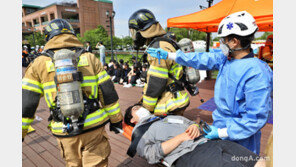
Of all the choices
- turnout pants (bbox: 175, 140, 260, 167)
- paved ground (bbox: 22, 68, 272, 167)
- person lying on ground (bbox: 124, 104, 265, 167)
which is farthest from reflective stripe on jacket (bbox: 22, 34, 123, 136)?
paved ground (bbox: 22, 68, 272, 167)

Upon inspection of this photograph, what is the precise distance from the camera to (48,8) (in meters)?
46.7

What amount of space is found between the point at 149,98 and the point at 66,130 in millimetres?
1062

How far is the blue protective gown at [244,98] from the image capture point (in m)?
1.39

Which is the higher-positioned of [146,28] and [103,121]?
[146,28]

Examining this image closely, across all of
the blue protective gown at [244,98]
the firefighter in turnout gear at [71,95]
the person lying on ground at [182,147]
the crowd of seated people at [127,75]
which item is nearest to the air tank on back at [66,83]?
the firefighter in turnout gear at [71,95]

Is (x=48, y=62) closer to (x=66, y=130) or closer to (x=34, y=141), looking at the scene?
(x=66, y=130)

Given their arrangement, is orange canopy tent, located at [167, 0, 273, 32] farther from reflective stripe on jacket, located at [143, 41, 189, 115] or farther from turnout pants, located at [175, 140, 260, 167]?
turnout pants, located at [175, 140, 260, 167]

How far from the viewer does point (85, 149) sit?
5.98 ft

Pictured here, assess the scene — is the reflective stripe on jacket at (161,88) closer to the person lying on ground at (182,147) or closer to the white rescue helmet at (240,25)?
the person lying on ground at (182,147)

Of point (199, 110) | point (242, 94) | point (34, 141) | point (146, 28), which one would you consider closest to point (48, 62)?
point (146, 28)

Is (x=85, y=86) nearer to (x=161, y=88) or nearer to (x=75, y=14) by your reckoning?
(x=161, y=88)

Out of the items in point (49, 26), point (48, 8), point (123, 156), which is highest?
point (48, 8)

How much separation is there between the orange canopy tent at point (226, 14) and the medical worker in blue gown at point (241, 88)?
2878 mm

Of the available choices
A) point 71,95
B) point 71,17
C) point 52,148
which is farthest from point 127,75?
point 71,17
